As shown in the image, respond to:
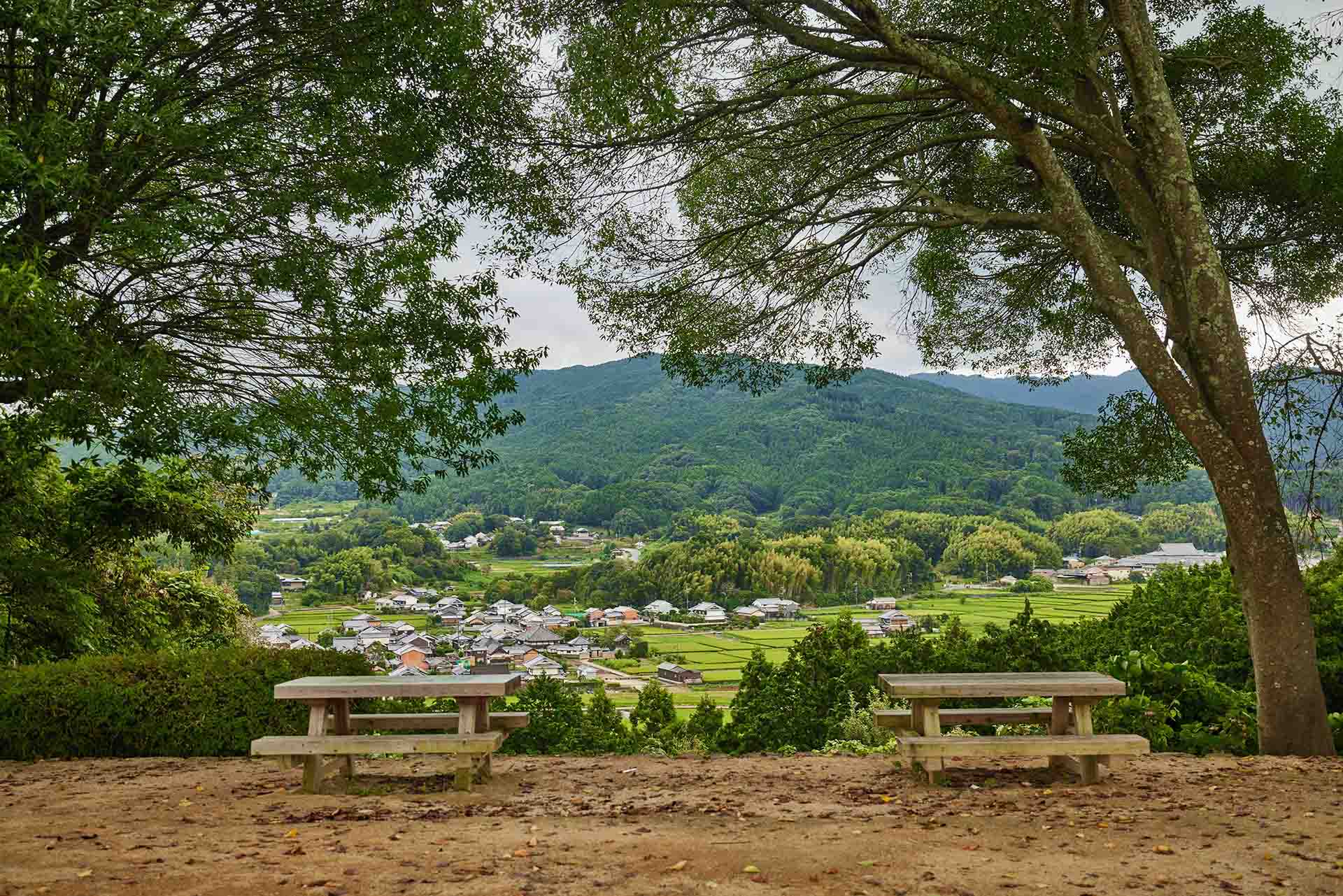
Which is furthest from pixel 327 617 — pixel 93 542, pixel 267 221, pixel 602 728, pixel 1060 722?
pixel 1060 722

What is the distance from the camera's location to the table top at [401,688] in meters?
5.16

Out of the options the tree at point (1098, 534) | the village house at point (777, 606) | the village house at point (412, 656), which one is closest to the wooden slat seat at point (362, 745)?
the village house at point (412, 656)

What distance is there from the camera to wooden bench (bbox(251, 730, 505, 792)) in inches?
199

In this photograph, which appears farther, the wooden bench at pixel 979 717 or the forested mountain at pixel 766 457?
the forested mountain at pixel 766 457

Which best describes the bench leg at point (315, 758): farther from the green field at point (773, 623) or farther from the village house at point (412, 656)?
the green field at point (773, 623)

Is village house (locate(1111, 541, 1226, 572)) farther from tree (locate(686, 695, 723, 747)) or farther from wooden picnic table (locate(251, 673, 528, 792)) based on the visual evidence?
wooden picnic table (locate(251, 673, 528, 792))

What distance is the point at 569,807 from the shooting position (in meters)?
4.86

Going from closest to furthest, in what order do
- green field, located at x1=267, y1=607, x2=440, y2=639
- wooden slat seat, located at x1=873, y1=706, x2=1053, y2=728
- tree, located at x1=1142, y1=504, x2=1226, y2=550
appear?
1. wooden slat seat, located at x1=873, y1=706, x2=1053, y2=728
2. green field, located at x1=267, y1=607, x2=440, y2=639
3. tree, located at x1=1142, y1=504, x2=1226, y2=550

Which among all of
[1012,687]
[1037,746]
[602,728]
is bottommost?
[602,728]

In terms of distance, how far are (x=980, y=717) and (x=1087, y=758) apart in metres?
0.71

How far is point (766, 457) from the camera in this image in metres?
55.8

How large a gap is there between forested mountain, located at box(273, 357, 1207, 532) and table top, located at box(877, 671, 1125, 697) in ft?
118

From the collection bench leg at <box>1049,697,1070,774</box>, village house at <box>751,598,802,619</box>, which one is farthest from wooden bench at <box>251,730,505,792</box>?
village house at <box>751,598,802,619</box>

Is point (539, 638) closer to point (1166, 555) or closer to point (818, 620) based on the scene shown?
point (818, 620)
